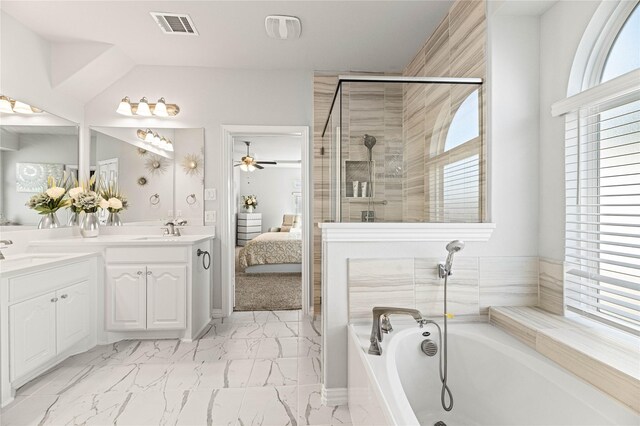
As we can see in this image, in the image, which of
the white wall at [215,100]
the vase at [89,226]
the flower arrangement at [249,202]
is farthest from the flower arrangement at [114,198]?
the flower arrangement at [249,202]

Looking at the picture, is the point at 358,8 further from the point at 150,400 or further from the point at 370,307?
the point at 150,400

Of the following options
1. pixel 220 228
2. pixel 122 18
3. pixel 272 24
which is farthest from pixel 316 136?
pixel 122 18

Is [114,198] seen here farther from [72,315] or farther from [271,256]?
[271,256]

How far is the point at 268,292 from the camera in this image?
4.30 m

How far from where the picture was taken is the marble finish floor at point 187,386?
175cm

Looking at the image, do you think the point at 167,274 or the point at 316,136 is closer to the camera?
the point at 167,274

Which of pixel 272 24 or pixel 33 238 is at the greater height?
pixel 272 24

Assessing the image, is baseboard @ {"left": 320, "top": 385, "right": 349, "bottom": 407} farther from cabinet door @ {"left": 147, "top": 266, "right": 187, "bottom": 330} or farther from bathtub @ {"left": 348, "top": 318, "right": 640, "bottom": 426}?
cabinet door @ {"left": 147, "top": 266, "right": 187, "bottom": 330}

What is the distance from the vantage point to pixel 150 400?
1.90m

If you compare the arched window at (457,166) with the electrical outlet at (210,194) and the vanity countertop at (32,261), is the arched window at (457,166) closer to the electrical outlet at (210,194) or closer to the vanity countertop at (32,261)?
the electrical outlet at (210,194)

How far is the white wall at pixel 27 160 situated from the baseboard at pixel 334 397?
2.65 metres

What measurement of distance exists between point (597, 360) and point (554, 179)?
969 mm

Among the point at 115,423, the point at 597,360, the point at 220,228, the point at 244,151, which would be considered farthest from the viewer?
the point at 244,151

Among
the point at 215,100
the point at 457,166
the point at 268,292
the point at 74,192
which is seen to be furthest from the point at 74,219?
the point at 457,166
